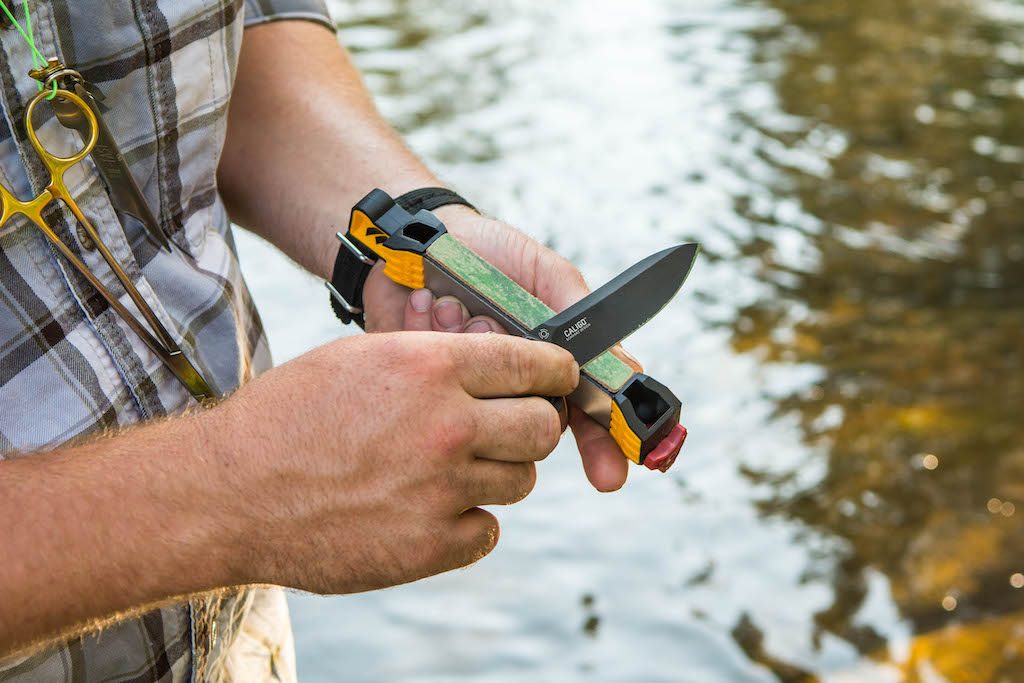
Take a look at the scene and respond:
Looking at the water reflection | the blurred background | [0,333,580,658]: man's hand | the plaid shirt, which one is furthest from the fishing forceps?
the water reflection

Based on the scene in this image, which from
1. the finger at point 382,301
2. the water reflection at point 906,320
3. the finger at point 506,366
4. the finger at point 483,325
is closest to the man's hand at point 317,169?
the finger at point 382,301

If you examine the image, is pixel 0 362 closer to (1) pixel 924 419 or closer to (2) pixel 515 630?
(2) pixel 515 630

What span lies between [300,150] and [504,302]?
399mm

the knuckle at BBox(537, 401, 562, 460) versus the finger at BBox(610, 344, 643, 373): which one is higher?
the knuckle at BBox(537, 401, 562, 460)

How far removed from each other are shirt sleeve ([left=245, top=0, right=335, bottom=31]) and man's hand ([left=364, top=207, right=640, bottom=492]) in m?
0.37

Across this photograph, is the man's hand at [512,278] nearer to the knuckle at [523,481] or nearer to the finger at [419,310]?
the finger at [419,310]

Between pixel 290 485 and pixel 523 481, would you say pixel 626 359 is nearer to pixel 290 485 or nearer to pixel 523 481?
pixel 523 481

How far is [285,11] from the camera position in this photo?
1493 millimetres

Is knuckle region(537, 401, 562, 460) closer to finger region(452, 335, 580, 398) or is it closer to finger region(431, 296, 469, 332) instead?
finger region(452, 335, 580, 398)

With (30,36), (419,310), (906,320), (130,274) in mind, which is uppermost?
(30,36)

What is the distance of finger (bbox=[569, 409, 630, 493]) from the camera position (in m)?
1.22

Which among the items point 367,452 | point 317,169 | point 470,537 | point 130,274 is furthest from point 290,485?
point 317,169

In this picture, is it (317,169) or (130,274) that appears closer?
(130,274)

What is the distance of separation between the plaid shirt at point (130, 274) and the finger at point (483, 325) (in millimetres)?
267
